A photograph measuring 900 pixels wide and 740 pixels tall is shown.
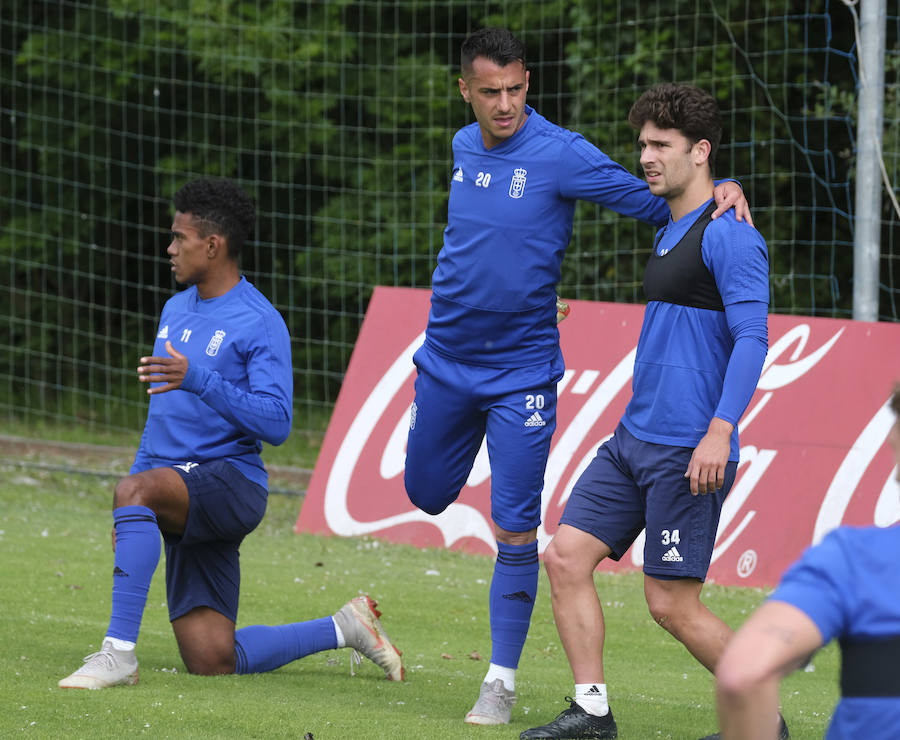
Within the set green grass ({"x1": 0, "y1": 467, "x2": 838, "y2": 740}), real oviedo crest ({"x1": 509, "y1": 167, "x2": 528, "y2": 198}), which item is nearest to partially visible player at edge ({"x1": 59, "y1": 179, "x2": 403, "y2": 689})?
green grass ({"x1": 0, "y1": 467, "x2": 838, "y2": 740})

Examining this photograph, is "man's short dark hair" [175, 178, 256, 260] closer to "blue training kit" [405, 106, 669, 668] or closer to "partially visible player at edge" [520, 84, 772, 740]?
"blue training kit" [405, 106, 669, 668]

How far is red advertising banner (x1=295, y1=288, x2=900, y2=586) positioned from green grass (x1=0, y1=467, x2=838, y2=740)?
0.23 m

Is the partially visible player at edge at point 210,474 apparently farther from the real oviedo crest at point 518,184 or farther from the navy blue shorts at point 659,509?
the navy blue shorts at point 659,509

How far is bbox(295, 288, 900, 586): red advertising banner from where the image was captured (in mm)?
7352

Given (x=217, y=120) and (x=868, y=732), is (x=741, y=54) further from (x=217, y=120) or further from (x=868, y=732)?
(x=868, y=732)

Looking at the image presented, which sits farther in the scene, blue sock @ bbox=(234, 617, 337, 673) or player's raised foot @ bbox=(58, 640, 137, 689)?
blue sock @ bbox=(234, 617, 337, 673)

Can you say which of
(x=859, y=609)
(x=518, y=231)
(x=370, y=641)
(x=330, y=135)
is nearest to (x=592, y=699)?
(x=370, y=641)

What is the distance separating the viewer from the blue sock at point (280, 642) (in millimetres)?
4980

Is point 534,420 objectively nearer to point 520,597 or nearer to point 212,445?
point 520,597

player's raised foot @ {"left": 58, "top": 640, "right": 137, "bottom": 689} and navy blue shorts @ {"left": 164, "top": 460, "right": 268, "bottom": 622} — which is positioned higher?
navy blue shorts @ {"left": 164, "top": 460, "right": 268, "bottom": 622}

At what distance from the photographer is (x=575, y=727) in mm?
3902

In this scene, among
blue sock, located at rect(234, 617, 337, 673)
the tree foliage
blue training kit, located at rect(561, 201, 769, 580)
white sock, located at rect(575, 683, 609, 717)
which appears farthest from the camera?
the tree foliage

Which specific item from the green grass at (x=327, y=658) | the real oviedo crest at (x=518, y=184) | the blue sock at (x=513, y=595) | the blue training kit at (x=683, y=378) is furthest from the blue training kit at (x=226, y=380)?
the blue training kit at (x=683, y=378)

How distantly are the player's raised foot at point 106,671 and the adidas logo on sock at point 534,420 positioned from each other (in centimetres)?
153
